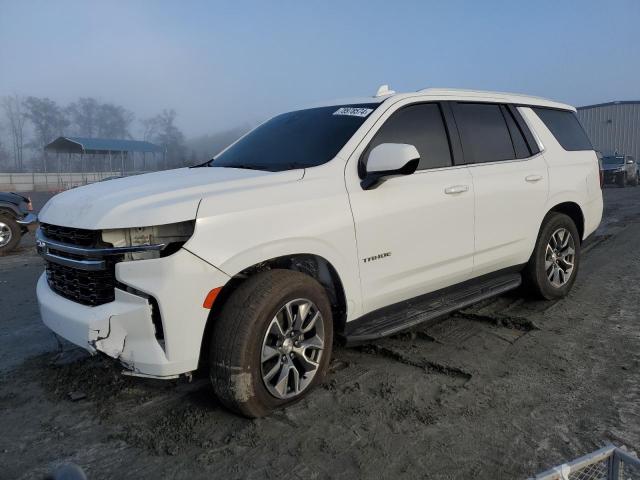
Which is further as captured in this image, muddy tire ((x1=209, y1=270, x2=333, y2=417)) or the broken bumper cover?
muddy tire ((x1=209, y1=270, x2=333, y2=417))

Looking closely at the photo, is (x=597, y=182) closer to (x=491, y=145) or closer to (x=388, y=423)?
(x=491, y=145)

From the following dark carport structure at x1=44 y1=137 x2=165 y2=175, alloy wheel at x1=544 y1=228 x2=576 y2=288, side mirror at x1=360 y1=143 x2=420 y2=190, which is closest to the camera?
side mirror at x1=360 y1=143 x2=420 y2=190

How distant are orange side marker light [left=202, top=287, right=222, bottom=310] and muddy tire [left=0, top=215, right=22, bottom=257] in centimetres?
840

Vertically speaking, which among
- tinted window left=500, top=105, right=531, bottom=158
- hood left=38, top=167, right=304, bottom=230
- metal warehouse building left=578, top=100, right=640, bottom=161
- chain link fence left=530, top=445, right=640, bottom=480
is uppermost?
metal warehouse building left=578, top=100, right=640, bottom=161

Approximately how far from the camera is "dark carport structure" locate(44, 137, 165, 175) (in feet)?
112

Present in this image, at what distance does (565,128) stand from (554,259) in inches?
54.2

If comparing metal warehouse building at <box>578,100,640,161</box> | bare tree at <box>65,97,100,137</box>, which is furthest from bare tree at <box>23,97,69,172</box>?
metal warehouse building at <box>578,100,640,161</box>

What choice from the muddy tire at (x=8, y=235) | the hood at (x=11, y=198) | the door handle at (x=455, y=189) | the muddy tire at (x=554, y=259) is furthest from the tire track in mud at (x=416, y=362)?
the hood at (x=11, y=198)

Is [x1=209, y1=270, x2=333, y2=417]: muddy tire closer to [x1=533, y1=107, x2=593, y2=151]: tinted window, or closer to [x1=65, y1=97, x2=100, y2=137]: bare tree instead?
[x1=533, y1=107, x2=593, y2=151]: tinted window

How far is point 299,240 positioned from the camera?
2961mm

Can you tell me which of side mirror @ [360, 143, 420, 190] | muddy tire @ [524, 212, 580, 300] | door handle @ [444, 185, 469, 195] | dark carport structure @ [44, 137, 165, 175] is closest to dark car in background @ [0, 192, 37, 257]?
side mirror @ [360, 143, 420, 190]

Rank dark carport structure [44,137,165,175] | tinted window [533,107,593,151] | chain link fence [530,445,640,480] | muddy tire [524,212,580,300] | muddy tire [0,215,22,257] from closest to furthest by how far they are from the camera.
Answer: chain link fence [530,445,640,480] → muddy tire [524,212,580,300] → tinted window [533,107,593,151] → muddy tire [0,215,22,257] → dark carport structure [44,137,165,175]

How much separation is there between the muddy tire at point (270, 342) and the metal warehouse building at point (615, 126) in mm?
39178

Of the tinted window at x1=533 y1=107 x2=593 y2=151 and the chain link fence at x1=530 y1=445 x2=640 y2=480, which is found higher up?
the tinted window at x1=533 y1=107 x2=593 y2=151
